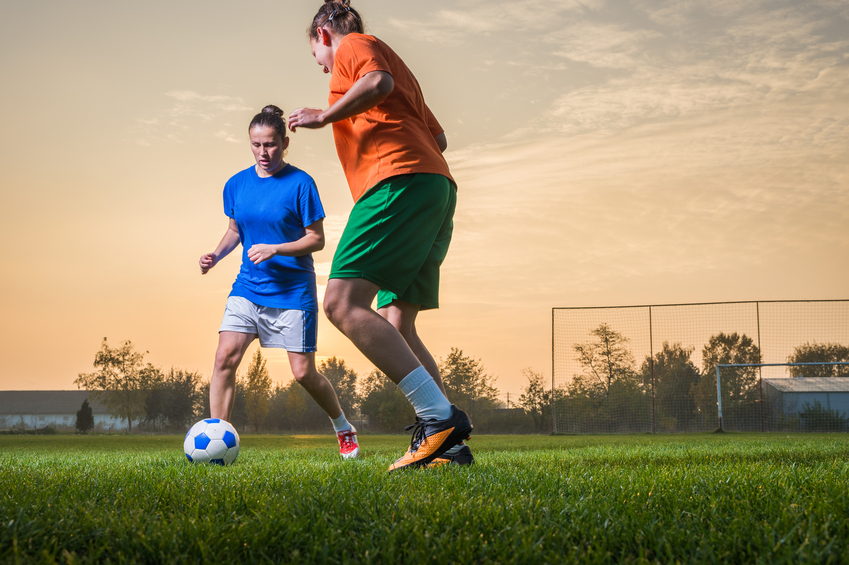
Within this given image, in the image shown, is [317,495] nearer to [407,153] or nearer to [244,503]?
[244,503]

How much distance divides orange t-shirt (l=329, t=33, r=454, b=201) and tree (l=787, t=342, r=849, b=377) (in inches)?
674

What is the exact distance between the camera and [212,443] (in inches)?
139

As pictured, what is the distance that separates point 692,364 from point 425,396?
16.1 meters

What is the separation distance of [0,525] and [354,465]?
5.84 ft

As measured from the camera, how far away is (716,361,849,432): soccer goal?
52.4ft

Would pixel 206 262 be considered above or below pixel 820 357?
above

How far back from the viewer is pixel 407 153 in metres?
2.80

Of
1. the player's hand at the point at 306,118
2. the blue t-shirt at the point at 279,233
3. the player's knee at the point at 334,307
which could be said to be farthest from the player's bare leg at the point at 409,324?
the blue t-shirt at the point at 279,233

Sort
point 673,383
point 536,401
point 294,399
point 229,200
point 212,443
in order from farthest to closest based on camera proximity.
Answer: point 294,399 < point 536,401 < point 673,383 < point 229,200 < point 212,443

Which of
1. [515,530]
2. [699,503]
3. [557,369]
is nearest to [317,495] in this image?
[515,530]

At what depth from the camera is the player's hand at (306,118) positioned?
A: 8.82 ft

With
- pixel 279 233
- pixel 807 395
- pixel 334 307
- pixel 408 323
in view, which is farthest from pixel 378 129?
pixel 807 395

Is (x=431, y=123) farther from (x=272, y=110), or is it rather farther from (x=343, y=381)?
(x=343, y=381)

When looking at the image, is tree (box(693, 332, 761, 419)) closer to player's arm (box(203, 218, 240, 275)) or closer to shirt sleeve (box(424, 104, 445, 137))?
player's arm (box(203, 218, 240, 275))
